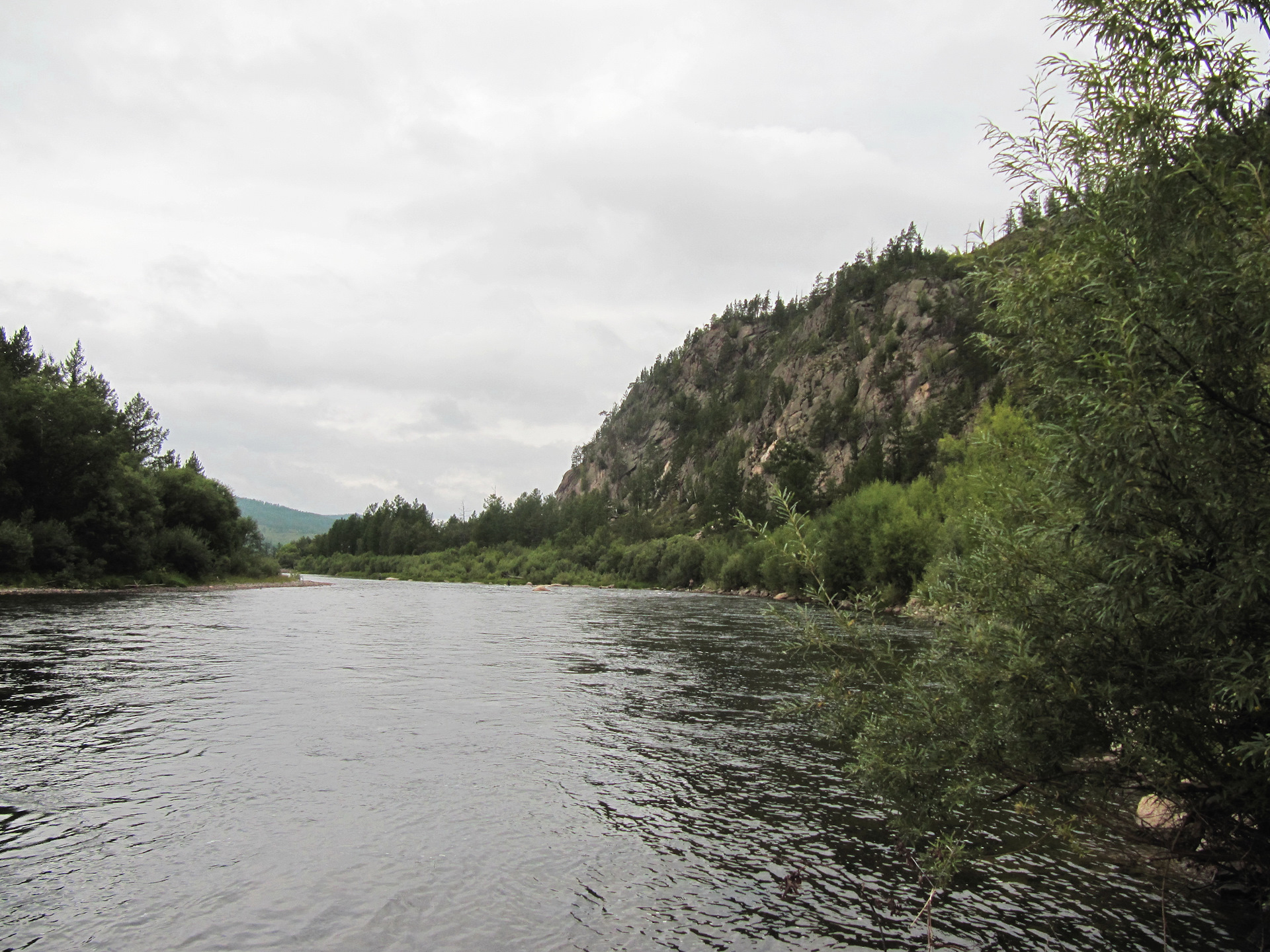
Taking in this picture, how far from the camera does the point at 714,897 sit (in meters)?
10.4

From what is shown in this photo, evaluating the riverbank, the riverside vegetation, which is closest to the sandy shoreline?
the riverbank

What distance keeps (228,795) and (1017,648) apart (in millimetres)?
12975

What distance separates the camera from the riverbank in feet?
194

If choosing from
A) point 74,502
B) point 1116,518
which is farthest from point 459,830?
point 74,502

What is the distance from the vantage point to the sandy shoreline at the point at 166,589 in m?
59.2

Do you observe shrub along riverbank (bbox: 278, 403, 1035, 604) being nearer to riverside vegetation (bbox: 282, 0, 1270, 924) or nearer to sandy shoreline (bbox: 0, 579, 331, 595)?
riverside vegetation (bbox: 282, 0, 1270, 924)

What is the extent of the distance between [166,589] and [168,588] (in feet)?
4.02

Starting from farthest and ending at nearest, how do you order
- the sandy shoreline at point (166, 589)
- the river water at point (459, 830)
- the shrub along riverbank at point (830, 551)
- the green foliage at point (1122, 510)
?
the sandy shoreline at point (166, 589)
the shrub along riverbank at point (830, 551)
the river water at point (459, 830)
the green foliage at point (1122, 510)

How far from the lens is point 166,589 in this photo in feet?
247

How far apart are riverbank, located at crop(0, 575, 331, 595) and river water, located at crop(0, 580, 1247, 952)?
40112 millimetres

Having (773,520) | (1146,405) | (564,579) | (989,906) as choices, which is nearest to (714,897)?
(989,906)

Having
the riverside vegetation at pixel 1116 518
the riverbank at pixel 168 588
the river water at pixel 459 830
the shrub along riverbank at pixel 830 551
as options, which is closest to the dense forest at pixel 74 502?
the riverbank at pixel 168 588

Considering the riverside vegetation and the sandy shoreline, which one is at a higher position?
the riverside vegetation

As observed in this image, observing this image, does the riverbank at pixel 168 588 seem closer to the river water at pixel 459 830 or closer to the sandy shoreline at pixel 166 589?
the sandy shoreline at pixel 166 589
